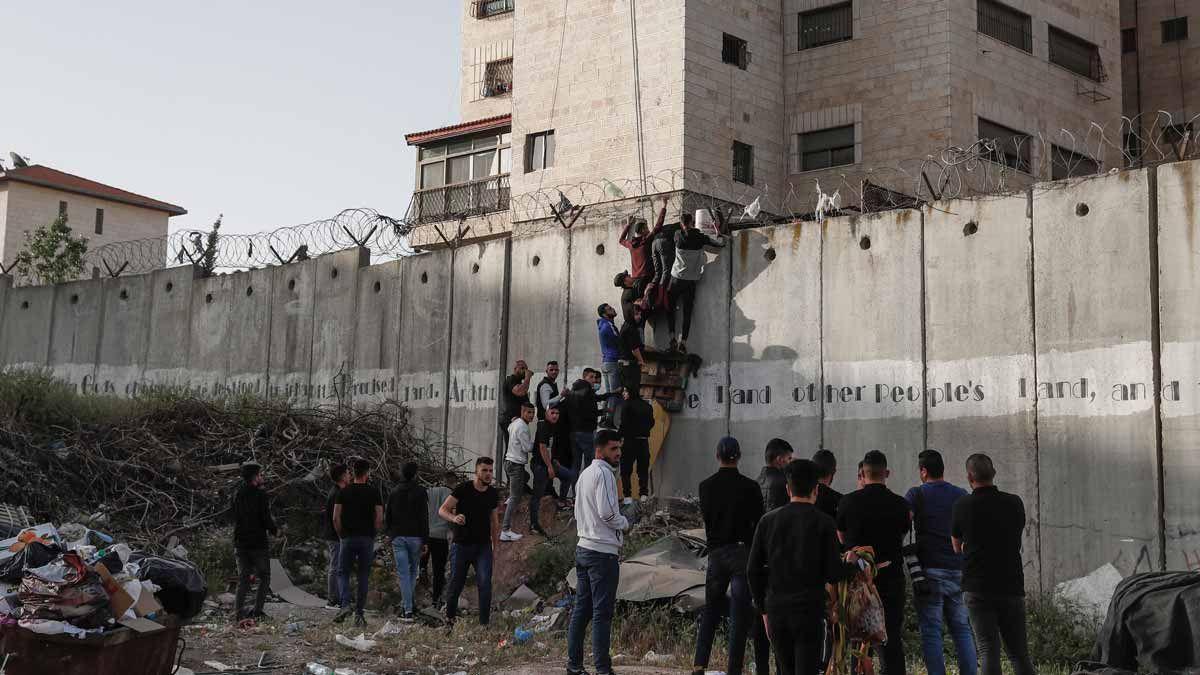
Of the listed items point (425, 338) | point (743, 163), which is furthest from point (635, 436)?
point (743, 163)

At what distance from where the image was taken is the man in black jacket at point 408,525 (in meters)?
11.3

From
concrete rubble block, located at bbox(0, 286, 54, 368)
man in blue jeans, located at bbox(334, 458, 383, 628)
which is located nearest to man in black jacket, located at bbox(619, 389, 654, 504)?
man in blue jeans, located at bbox(334, 458, 383, 628)

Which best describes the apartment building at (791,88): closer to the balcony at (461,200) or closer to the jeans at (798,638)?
the balcony at (461,200)

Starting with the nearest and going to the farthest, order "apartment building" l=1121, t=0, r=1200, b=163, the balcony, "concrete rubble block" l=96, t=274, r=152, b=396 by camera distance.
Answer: "concrete rubble block" l=96, t=274, r=152, b=396 → "apartment building" l=1121, t=0, r=1200, b=163 → the balcony

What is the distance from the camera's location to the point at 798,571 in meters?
6.70

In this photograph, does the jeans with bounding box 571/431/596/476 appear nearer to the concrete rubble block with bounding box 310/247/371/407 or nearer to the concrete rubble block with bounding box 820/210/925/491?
the concrete rubble block with bounding box 820/210/925/491

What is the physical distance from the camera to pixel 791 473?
6.89 meters

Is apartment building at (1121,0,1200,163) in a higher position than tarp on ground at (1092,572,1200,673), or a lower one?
higher

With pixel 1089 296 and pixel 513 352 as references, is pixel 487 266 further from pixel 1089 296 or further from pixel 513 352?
pixel 1089 296

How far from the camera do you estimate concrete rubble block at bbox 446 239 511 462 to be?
16578 millimetres

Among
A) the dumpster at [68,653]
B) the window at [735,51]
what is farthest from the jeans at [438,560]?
the window at [735,51]

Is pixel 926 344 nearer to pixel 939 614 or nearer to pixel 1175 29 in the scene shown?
pixel 939 614

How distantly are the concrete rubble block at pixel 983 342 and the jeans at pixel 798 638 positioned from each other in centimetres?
521

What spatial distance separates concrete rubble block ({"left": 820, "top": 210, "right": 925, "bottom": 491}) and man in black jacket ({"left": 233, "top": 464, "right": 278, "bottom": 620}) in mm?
5535
